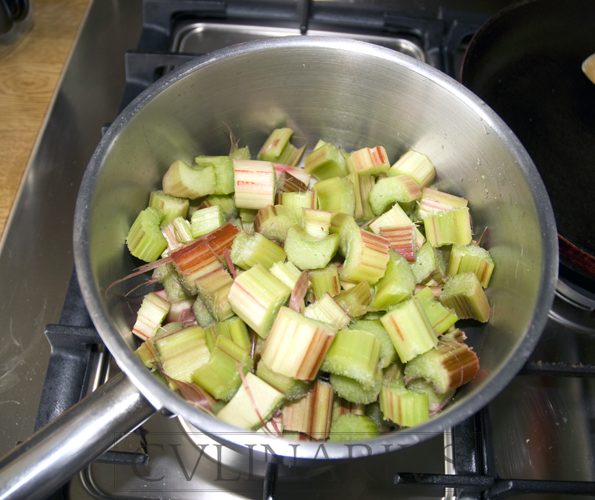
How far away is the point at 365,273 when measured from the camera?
33.3 inches

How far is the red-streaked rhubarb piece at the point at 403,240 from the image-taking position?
90cm

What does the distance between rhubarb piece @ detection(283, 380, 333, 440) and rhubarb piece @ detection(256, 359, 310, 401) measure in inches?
0.5

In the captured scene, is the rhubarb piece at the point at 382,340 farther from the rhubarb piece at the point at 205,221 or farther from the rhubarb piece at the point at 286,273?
the rhubarb piece at the point at 205,221

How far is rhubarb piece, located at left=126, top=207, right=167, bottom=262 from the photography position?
0.88 meters

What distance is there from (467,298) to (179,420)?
480 mm

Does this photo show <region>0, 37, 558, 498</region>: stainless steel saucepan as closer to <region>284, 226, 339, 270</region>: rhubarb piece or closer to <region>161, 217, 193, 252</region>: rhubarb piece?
<region>161, 217, 193, 252</region>: rhubarb piece

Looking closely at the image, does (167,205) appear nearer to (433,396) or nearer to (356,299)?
(356,299)

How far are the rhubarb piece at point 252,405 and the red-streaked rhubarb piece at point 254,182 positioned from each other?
0.33 m

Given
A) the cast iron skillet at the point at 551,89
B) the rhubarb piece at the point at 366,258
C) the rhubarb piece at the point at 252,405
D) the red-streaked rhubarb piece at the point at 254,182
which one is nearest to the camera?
the rhubarb piece at the point at 252,405

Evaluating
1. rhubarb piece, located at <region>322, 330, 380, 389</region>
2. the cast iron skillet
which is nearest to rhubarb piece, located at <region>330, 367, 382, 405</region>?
rhubarb piece, located at <region>322, 330, 380, 389</region>

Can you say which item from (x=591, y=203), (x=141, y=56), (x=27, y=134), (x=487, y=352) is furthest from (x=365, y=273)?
(x=27, y=134)

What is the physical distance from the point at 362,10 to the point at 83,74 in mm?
636

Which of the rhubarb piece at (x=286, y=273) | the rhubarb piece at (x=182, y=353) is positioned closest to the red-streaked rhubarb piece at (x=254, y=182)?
the rhubarb piece at (x=286, y=273)

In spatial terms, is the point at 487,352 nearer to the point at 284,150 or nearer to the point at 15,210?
the point at 284,150
